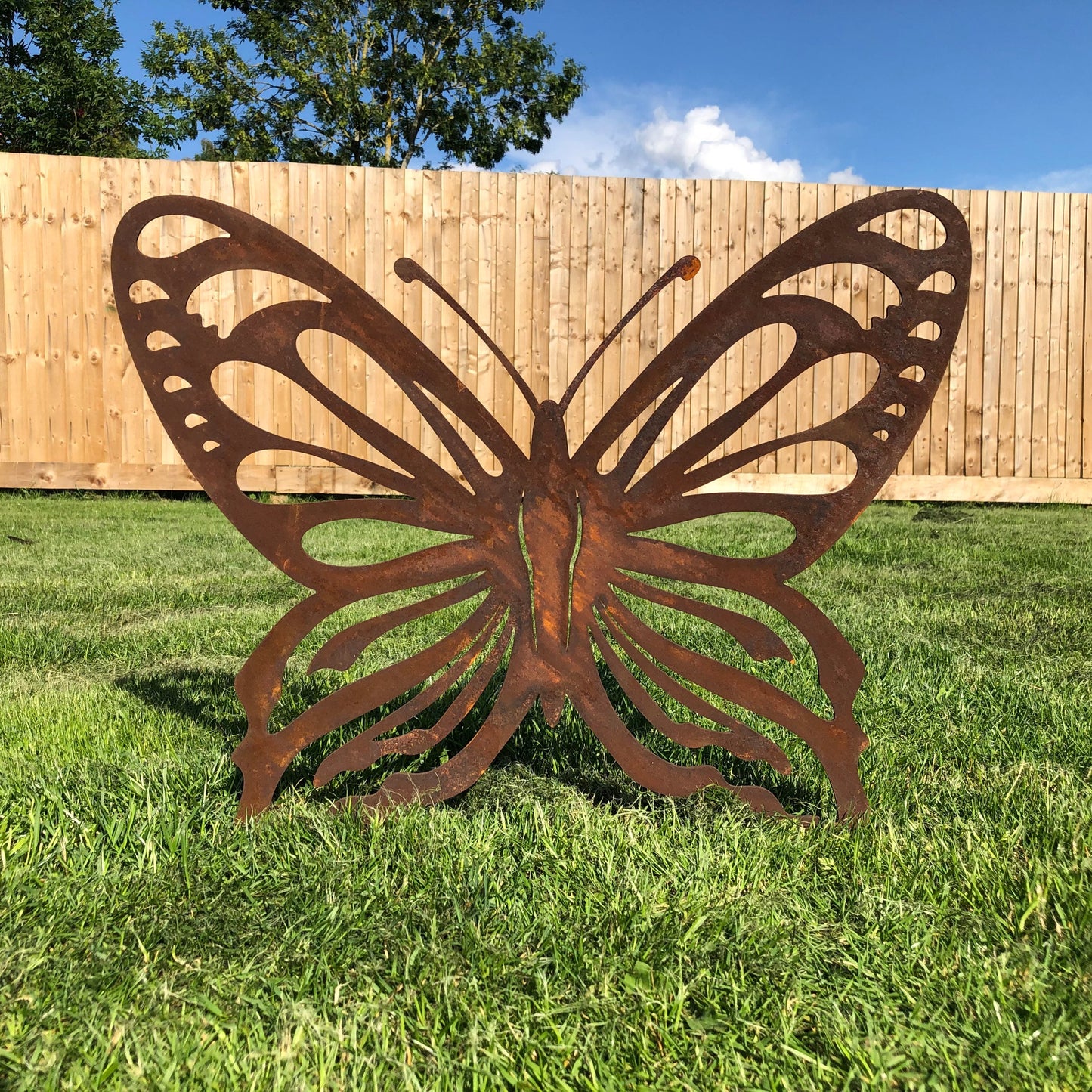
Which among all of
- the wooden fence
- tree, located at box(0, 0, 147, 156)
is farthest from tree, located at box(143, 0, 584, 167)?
the wooden fence

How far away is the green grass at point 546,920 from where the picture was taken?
1079mm

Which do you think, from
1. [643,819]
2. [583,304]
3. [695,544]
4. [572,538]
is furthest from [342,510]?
[583,304]

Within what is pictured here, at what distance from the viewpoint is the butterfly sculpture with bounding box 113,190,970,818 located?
5.17 ft

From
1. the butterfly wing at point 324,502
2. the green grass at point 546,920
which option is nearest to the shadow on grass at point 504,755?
the green grass at point 546,920

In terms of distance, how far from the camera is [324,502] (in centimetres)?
156

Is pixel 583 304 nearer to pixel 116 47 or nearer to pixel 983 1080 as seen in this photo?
pixel 983 1080

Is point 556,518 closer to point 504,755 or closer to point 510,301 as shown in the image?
point 504,755

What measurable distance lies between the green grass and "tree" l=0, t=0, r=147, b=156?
15.6m

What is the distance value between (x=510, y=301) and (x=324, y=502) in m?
5.57

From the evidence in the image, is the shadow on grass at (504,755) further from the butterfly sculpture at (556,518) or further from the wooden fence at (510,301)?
the wooden fence at (510,301)

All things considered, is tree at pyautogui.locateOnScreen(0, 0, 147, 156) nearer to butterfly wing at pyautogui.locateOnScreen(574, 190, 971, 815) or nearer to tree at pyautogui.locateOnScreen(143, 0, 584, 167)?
tree at pyautogui.locateOnScreen(143, 0, 584, 167)

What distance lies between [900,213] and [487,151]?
38.7ft

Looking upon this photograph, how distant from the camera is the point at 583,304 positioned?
687cm

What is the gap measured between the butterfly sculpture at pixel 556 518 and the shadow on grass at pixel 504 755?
18cm
